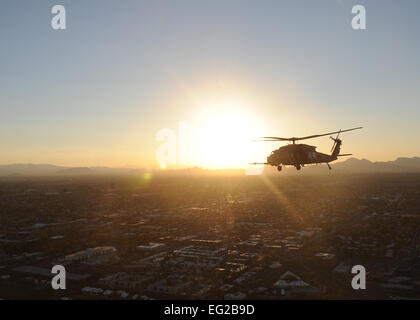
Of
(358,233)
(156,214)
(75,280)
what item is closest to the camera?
(75,280)

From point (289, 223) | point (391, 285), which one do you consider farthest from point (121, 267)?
point (289, 223)

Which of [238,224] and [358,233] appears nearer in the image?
[358,233]
